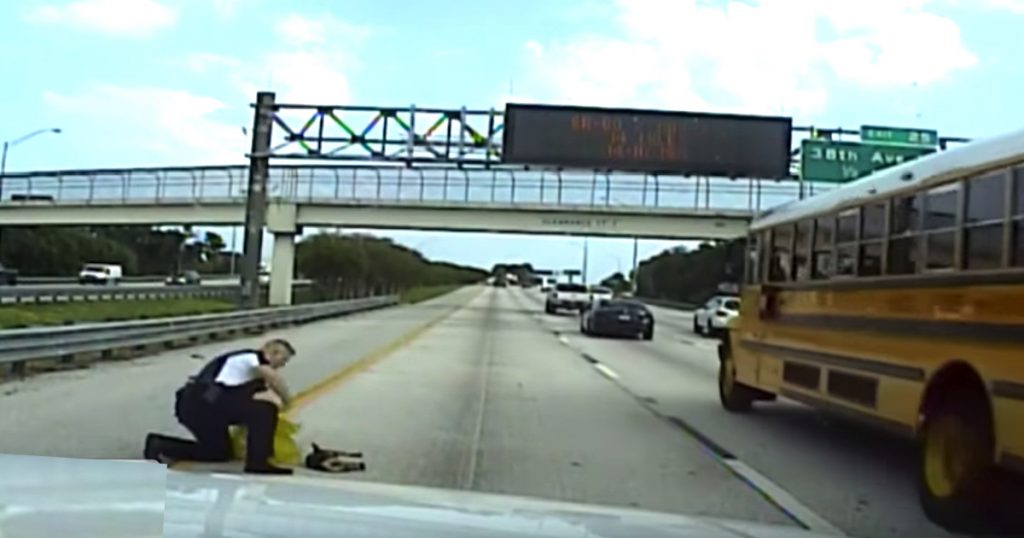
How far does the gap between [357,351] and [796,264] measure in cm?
1538

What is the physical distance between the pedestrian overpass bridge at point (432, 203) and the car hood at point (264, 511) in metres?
44.8

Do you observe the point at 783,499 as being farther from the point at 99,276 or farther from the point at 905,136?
the point at 99,276

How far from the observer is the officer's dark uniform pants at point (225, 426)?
9750 millimetres

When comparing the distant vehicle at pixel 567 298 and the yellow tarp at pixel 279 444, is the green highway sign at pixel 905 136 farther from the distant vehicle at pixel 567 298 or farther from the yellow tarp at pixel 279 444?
the yellow tarp at pixel 279 444

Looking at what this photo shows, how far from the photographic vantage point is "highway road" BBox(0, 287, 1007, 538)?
9695 millimetres

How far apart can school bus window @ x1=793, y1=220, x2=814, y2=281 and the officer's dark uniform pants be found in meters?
6.26

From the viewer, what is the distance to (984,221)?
30.5 ft

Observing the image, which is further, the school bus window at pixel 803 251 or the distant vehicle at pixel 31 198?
the distant vehicle at pixel 31 198

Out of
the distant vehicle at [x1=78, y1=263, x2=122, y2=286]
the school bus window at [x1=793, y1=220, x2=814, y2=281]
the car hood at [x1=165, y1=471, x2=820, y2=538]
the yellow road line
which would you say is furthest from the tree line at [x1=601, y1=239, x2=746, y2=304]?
the car hood at [x1=165, y1=471, x2=820, y2=538]

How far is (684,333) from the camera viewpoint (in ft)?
156

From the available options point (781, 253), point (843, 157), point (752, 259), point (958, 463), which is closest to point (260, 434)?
point (958, 463)

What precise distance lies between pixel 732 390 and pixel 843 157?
26458 mm

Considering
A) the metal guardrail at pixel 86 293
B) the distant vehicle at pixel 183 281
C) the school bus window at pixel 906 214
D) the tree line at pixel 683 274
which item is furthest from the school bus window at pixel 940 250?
the distant vehicle at pixel 183 281

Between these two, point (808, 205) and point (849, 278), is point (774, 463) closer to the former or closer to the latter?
point (849, 278)
